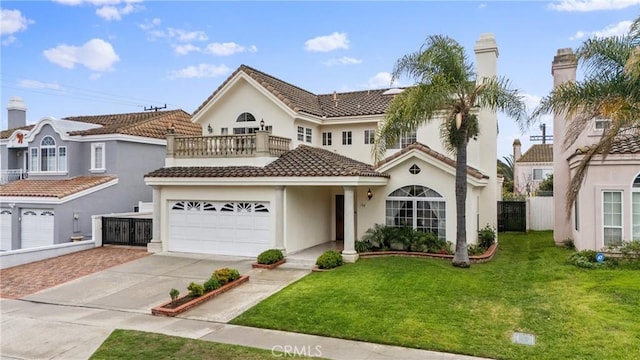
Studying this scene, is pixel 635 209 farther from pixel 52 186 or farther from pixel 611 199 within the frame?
pixel 52 186

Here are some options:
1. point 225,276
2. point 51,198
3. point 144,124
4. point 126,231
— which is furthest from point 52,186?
point 225,276

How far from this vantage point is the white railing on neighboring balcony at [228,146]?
57.6 feet

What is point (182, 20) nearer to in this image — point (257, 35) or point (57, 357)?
point (257, 35)

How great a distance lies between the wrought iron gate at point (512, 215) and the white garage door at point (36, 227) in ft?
77.8

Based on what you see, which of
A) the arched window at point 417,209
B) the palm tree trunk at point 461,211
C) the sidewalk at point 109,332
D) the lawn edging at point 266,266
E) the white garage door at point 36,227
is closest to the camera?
the sidewalk at point 109,332

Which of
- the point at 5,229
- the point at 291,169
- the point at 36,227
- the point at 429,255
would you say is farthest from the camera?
the point at 5,229

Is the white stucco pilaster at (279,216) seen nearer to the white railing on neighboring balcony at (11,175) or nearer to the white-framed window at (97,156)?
the white-framed window at (97,156)

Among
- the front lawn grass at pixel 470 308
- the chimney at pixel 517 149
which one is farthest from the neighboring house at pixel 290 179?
the chimney at pixel 517 149

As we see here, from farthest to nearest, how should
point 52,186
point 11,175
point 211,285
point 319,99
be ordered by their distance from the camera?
point 11,175, point 319,99, point 52,186, point 211,285

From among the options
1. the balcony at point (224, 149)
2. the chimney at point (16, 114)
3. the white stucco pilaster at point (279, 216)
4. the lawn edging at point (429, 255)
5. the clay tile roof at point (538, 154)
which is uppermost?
the chimney at point (16, 114)

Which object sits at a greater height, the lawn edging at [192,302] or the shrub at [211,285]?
the shrub at [211,285]

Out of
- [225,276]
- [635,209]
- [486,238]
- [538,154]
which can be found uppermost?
[538,154]

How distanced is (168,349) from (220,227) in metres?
9.61

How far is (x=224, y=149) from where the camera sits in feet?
59.8
